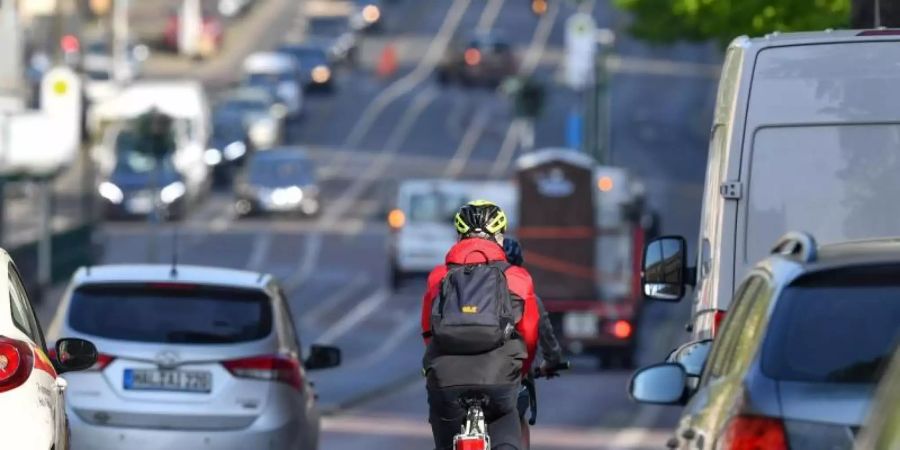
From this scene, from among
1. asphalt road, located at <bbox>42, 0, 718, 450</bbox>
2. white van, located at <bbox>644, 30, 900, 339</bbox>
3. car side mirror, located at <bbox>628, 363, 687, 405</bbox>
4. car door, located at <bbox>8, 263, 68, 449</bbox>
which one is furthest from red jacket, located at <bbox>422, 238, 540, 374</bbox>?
asphalt road, located at <bbox>42, 0, 718, 450</bbox>

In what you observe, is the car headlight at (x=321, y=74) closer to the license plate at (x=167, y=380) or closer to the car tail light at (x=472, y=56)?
the car tail light at (x=472, y=56)

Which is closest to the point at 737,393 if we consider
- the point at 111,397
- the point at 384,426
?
the point at 111,397

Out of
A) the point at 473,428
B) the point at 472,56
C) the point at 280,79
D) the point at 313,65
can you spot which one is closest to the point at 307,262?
the point at 280,79

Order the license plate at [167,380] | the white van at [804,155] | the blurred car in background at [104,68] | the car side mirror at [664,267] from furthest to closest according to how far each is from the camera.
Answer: the blurred car in background at [104,68] < the license plate at [167,380] < the car side mirror at [664,267] < the white van at [804,155]

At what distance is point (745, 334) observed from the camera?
25.9ft

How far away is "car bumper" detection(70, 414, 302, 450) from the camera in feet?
46.2

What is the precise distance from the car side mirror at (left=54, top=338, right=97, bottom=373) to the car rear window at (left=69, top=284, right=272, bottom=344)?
3091mm

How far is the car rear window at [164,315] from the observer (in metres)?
14.3

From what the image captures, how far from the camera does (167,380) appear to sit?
14.2 metres

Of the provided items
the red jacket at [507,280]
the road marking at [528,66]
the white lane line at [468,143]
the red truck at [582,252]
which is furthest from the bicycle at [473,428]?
the road marking at [528,66]

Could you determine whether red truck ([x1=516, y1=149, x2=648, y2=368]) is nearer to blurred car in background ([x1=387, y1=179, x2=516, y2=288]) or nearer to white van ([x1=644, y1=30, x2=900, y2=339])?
blurred car in background ([x1=387, y1=179, x2=516, y2=288])

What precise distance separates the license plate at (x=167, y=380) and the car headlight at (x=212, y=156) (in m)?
46.1

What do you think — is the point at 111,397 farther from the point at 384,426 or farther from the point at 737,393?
the point at 384,426

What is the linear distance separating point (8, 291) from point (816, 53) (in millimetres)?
3732
